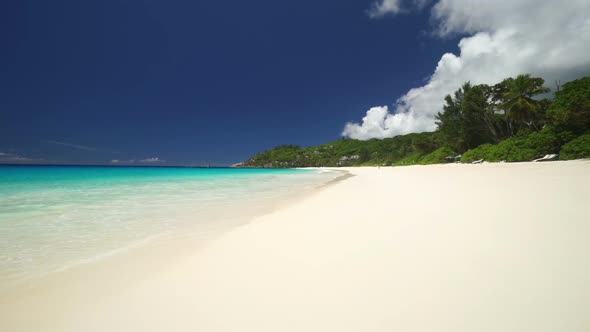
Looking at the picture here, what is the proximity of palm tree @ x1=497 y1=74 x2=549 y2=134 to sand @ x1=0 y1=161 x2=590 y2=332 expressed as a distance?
122 feet

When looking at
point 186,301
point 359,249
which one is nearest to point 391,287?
point 359,249

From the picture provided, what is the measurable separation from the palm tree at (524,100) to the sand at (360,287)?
3711cm

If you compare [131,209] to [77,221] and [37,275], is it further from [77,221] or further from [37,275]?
[37,275]

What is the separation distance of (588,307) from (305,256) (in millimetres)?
2270

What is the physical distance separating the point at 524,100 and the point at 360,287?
41543mm

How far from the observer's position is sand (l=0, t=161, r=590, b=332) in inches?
63.2

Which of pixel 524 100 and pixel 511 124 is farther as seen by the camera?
pixel 511 124

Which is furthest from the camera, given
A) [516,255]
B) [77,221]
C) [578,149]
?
[578,149]

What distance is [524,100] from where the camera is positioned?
29750 mm

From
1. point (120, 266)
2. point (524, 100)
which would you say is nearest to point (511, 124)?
point (524, 100)

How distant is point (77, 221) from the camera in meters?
5.28

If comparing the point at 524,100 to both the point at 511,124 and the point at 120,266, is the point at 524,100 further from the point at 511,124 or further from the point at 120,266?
the point at 120,266

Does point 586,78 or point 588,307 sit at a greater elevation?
point 586,78

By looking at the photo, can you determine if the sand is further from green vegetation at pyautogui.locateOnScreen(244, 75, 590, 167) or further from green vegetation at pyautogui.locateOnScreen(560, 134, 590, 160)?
green vegetation at pyautogui.locateOnScreen(244, 75, 590, 167)
